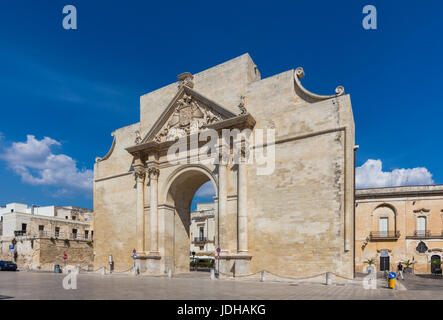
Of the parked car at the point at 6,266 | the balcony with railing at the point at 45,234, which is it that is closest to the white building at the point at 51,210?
the balcony with railing at the point at 45,234

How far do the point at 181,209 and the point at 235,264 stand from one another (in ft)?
22.2

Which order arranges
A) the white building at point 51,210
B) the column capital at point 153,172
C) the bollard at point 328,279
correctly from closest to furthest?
the bollard at point 328,279 → the column capital at point 153,172 → the white building at point 51,210

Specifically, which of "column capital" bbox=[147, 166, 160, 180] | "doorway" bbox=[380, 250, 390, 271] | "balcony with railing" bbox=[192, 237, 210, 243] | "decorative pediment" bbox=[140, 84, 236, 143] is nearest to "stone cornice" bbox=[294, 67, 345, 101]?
"decorative pediment" bbox=[140, 84, 236, 143]

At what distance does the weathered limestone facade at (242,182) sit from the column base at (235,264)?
0.17 ft

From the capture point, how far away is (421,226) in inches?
1246

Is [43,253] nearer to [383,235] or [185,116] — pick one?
[185,116]

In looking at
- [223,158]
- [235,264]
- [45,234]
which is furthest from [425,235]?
[45,234]

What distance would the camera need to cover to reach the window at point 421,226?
103ft

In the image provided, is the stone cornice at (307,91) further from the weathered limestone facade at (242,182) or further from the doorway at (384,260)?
the doorway at (384,260)

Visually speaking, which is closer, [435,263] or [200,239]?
[435,263]

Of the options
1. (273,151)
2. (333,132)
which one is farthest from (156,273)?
(333,132)

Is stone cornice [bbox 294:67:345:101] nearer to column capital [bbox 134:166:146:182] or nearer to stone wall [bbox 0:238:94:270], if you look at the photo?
column capital [bbox 134:166:146:182]
